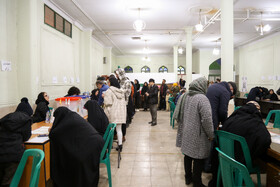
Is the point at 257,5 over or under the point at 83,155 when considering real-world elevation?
over

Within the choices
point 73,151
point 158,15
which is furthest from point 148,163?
point 158,15

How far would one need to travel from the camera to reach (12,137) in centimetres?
223

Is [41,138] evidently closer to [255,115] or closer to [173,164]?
[173,164]

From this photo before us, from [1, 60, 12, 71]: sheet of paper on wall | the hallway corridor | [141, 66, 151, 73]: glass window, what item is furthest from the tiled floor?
[141, 66, 151, 73]: glass window

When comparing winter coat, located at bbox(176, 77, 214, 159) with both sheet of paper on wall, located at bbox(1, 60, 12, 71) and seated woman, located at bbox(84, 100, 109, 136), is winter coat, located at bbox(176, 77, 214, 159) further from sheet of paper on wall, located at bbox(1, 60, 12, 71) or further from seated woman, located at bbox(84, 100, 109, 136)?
sheet of paper on wall, located at bbox(1, 60, 12, 71)

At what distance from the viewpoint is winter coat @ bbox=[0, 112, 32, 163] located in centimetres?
217

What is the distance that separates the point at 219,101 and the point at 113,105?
2007mm

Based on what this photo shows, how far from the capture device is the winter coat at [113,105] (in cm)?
403

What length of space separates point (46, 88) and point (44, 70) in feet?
1.68

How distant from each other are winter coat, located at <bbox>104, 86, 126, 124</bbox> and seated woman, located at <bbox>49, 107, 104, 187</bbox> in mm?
1935

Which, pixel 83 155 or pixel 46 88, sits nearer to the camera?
pixel 83 155

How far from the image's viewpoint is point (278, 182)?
1772 millimetres

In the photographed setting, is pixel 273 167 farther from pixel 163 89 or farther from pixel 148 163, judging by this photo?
pixel 163 89

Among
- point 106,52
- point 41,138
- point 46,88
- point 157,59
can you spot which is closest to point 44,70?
point 46,88
